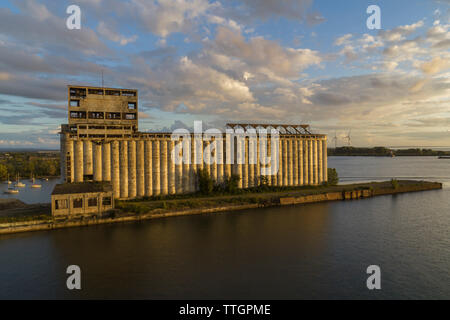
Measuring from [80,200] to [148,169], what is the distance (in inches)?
643

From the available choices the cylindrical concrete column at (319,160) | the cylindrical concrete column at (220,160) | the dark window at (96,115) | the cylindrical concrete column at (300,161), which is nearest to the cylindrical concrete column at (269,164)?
the cylindrical concrete column at (300,161)

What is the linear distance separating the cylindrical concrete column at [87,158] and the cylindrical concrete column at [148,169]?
10663 mm

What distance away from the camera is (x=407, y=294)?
24328 mm

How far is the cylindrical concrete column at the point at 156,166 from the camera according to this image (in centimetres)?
5828

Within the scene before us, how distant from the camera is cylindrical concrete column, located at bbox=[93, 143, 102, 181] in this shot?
2104 inches

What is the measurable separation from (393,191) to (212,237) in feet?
215

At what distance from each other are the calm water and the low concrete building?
3.50m

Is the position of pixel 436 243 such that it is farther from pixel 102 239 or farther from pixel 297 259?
pixel 102 239

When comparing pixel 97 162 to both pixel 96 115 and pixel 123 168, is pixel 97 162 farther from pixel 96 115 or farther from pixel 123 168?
pixel 96 115

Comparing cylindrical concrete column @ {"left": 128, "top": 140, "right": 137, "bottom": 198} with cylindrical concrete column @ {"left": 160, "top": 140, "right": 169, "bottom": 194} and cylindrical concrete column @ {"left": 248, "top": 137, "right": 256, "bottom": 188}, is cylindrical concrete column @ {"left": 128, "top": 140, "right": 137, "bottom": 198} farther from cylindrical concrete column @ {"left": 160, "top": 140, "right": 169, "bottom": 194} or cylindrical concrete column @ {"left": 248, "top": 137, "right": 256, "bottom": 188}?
cylindrical concrete column @ {"left": 248, "top": 137, "right": 256, "bottom": 188}

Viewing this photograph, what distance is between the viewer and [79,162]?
2053 inches

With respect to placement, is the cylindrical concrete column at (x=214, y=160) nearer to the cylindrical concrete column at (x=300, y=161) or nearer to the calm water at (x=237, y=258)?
the calm water at (x=237, y=258)

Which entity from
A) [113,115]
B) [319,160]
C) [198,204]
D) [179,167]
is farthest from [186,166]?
[319,160]

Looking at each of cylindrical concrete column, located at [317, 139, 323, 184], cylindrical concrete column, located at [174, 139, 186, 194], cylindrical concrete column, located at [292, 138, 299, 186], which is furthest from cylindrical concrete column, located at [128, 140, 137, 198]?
cylindrical concrete column, located at [317, 139, 323, 184]
